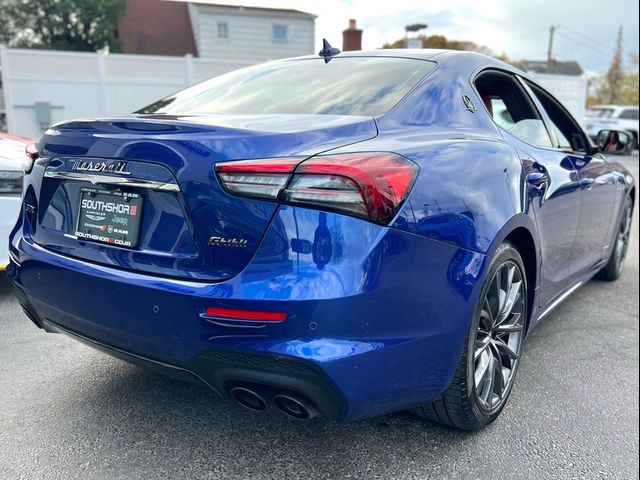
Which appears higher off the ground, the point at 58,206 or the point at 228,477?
the point at 58,206

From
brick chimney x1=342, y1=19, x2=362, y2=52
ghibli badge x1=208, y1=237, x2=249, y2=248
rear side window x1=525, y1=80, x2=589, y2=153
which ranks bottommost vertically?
ghibli badge x1=208, y1=237, x2=249, y2=248

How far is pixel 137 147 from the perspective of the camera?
6.00ft

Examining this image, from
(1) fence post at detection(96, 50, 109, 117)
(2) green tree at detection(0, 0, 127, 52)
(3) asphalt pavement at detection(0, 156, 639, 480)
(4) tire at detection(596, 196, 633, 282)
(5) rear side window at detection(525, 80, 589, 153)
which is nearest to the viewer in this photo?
(3) asphalt pavement at detection(0, 156, 639, 480)

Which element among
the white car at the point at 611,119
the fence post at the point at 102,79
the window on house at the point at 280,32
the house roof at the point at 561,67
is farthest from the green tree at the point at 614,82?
the fence post at the point at 102,79

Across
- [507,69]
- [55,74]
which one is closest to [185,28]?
[55,74]

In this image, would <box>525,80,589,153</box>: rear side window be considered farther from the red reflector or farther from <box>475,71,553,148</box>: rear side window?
the red reflector

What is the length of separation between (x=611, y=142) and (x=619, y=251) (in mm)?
1391

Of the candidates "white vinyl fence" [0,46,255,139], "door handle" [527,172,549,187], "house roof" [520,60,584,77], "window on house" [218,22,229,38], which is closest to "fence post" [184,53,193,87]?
"white vinyl fence" [0,46,255,139]

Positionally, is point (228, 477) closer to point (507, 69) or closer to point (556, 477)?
point (556, 477)

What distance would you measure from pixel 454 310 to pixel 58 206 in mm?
1528

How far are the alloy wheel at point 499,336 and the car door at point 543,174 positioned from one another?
1.00 ft

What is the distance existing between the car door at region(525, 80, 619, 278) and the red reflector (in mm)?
2231

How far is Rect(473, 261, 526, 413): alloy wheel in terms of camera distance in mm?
2287

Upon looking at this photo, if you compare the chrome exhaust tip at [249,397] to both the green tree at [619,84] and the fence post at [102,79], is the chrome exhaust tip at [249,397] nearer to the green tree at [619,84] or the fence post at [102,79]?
the fence post at [102,79]
